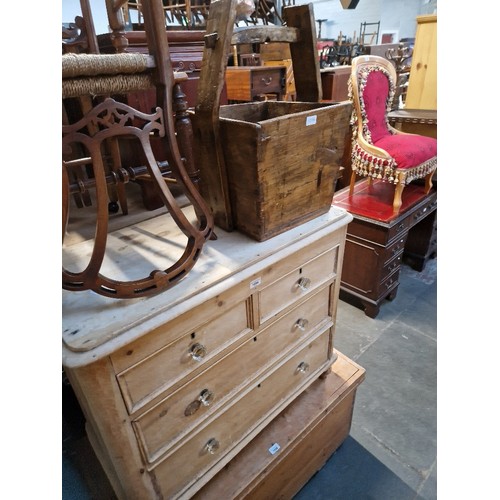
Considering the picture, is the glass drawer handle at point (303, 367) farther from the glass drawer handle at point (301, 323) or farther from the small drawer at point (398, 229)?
the small drawer at point (398, 229)

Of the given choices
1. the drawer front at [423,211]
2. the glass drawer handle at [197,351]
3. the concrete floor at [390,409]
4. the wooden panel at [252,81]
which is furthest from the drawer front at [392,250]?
the glass drawer handle at [197,351]

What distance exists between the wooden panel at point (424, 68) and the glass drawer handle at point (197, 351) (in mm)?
2849

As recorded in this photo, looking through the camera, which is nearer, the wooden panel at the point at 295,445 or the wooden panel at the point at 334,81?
the wooden panel at the point at 295,445

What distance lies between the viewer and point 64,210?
21.5 inches

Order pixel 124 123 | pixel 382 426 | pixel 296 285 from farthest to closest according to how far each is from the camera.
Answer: pixel 382 426 < pixel 296 285 < pixel 124 123

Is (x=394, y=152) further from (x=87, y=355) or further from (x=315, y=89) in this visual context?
(x=87, y=355)

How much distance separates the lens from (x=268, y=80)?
1.93m

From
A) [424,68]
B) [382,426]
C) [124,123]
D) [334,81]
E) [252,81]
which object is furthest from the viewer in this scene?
[424,68]

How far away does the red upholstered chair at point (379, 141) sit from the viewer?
1944 millimetres

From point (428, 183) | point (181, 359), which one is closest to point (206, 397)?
point (181, 359)

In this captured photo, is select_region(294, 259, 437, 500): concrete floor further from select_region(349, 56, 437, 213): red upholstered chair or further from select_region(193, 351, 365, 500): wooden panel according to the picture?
select_region(349, 56, 437, 213): red upholstered chair

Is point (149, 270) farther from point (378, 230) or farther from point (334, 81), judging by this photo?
point (334, 81)

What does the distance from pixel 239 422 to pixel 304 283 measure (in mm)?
443

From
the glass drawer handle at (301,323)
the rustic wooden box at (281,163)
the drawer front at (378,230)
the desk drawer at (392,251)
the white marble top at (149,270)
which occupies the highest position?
the rustic wooden box at (281,163)
